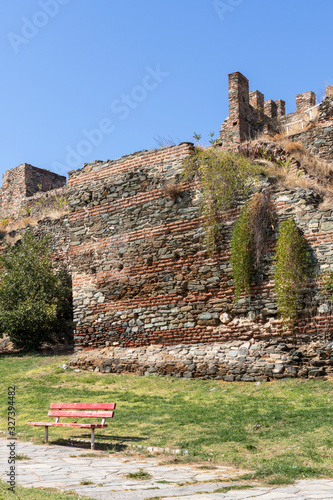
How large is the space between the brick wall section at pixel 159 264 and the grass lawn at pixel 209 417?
3.65ft

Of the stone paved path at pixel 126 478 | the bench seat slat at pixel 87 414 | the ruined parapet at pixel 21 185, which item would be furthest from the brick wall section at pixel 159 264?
the ruined parapet at pixel 21 185

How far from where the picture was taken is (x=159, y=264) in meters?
11.7

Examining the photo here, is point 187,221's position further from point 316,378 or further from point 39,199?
point 39,199

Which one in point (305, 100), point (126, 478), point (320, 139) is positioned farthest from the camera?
point (305, 100)

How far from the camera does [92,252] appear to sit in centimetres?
1291

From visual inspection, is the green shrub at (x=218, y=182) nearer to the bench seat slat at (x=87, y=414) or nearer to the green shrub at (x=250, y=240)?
the green shrub at (x=250, y=240)

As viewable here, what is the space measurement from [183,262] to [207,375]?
8.34 feet

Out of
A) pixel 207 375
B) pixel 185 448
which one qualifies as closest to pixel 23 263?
pixel 207 375

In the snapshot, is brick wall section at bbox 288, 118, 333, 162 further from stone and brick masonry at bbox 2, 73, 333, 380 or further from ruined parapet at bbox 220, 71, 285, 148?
ruined parapet at bbox 220, 71, 285, 148

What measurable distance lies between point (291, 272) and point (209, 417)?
133 inches

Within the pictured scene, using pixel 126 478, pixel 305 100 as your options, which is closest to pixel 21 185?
pixel 305 100

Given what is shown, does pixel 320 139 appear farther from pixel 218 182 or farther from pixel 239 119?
pixel 239 119

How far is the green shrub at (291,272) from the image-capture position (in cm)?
955

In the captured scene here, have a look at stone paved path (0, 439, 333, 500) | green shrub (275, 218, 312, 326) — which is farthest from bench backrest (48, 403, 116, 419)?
green shrub (275, 218, 312, 326)
